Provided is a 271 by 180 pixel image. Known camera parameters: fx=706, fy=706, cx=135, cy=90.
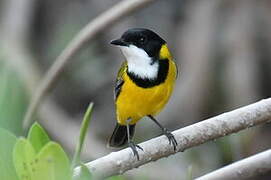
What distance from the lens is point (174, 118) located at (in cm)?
380

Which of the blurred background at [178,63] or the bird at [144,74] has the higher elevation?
the bird at [144,74]

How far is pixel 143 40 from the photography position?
2.23 metres

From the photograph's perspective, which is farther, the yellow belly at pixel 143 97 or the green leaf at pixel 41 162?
the yellow belly at pixel 143 97

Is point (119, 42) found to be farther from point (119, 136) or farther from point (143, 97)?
point (119, 136)

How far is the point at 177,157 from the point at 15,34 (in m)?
1.09

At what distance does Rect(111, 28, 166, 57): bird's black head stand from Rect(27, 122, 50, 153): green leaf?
119 cm

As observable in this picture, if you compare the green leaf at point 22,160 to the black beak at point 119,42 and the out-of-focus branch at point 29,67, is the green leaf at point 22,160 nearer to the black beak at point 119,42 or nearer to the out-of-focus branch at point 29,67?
the black beak at point 119,42

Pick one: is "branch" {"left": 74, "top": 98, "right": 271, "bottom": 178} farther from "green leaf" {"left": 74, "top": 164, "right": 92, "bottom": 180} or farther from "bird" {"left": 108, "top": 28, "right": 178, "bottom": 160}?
"bird" {"left": 108, "top": 28, "right": 178, "bottom": 160}

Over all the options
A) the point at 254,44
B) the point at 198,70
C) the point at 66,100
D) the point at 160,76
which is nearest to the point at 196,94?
the point at 198,70

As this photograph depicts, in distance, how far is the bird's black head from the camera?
2215 millimetres

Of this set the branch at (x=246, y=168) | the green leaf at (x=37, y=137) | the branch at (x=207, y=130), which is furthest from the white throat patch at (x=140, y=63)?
the green leaf at (x=37, y=137)

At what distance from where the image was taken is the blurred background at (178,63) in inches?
144

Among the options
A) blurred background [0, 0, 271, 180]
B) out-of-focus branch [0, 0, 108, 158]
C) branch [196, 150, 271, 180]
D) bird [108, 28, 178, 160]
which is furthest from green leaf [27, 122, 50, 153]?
out-of-focus branch [0, 0, 108, 158]

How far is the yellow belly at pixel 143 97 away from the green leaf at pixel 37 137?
1.16m
